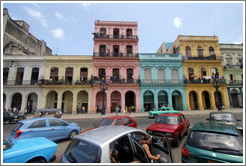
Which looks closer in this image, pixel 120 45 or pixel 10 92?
pixel 10 92

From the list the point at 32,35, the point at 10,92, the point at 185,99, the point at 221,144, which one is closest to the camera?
the point at 221,144

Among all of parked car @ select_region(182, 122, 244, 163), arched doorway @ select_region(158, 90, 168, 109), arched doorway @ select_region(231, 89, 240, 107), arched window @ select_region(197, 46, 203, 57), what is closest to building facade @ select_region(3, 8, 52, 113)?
arched doorway @ select_region(158, 90, 168, 109)

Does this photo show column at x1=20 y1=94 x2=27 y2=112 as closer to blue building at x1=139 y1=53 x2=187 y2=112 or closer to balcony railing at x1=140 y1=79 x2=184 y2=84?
blue building at x1=139 y1=53 x2=187 y2=112

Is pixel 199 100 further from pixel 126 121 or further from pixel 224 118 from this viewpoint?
pixel 126 121

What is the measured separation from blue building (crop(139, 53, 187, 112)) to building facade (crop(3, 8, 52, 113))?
61.5ft

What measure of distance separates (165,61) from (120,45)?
945cm

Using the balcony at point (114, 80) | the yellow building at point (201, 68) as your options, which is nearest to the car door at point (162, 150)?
the balcony at point (114, 80)

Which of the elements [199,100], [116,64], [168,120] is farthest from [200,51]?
[168,120]

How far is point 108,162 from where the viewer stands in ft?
7.34

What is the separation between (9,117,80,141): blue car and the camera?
502 cm

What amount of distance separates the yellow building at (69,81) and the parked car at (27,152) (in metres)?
17.2

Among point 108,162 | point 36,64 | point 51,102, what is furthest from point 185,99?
point 36,64

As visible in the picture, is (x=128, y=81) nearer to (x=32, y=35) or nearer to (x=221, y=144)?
(x=221, y=144)

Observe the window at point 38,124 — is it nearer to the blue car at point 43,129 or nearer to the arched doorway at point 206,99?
the blue car at point 43,129
